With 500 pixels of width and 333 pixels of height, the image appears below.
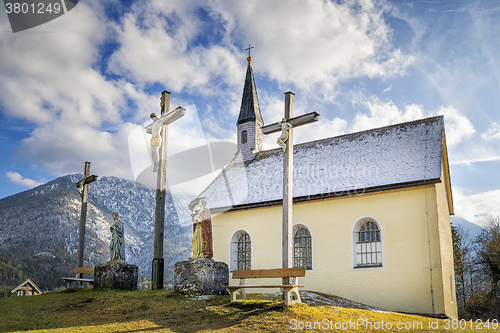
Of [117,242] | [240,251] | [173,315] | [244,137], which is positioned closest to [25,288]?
[240,251]

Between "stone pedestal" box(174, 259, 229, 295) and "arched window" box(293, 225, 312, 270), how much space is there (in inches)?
239

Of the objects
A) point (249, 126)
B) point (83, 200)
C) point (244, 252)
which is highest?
point (249, 126)

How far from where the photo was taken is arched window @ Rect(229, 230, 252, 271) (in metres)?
19.2

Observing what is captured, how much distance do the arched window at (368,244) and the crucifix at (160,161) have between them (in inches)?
287

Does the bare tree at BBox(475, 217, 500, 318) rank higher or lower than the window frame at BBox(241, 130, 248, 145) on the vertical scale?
lower

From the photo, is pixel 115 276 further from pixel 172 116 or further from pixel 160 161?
pixel 172 116

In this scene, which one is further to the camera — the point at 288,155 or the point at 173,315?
the point at 288,155

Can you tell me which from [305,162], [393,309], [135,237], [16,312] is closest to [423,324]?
[393,309]

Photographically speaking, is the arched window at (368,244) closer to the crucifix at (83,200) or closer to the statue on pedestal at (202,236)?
the statue on pedestal at (202,236)

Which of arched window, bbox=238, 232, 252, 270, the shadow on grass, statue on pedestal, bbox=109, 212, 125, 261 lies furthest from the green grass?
arched window, bbox=238, 232, 252, 270

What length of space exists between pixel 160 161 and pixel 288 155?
4.86 meters

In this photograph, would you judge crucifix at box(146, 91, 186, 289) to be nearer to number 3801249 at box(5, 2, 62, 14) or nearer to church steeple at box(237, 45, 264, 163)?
number 3801249 at box(5, 2, 62, 14)

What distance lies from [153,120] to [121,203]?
366 feet

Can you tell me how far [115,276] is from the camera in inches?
523
